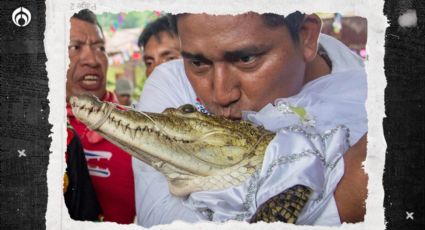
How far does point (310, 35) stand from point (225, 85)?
1.50ft

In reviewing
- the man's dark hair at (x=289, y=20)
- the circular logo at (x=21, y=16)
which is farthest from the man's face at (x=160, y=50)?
the circular logo at (x=21, y=16)

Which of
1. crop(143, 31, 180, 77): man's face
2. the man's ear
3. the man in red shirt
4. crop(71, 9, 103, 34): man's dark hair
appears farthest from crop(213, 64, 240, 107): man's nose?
crop(71, 9, 103, 34): man's dark hair

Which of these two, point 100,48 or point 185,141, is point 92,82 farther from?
point 185,141

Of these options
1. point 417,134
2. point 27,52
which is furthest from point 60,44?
point 417,134

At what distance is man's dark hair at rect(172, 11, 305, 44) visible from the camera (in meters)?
3.02

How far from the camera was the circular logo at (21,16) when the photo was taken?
3.01 m

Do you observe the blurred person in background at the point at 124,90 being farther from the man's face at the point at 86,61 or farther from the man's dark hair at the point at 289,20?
the man's dark hair at the point at 289,20

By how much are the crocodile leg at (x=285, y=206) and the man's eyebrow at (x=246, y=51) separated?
640 millimetres

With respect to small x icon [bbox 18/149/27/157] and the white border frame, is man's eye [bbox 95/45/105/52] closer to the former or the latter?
the white border frame

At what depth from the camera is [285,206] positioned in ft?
9.94

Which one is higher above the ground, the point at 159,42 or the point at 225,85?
the point at 159,42

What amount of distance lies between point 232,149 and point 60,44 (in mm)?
932

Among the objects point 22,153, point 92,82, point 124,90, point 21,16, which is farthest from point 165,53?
point 22,153

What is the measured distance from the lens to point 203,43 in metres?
3.04
